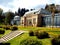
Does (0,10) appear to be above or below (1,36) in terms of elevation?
above

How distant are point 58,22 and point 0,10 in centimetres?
4770

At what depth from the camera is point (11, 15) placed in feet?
289

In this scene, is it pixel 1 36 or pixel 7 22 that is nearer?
pixel 1 36

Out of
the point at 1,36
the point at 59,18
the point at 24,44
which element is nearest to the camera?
the point at 24,44

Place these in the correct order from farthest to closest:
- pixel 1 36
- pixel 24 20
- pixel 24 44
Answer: pixel 24 20
pixel 1 36
pixel 24 44

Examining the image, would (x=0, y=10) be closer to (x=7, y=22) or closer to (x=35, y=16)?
(x=7, y=22)

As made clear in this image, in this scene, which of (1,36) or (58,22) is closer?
(1,36)

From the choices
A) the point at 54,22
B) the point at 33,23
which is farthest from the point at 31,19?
the point at 54,22

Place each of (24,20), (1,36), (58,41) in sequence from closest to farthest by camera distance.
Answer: (58,41), (1,36), (24,20)

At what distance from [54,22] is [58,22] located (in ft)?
4.68

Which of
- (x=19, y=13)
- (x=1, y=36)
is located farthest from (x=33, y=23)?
(x=19, y=13)

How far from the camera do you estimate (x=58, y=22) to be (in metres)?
49.0

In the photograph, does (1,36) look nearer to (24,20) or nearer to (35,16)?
(35,16)

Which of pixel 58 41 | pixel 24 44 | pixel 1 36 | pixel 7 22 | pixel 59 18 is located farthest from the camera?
pixel 7 22
